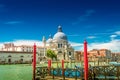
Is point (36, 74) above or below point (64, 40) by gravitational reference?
below

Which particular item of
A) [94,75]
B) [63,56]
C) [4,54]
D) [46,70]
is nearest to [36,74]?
[46,70]

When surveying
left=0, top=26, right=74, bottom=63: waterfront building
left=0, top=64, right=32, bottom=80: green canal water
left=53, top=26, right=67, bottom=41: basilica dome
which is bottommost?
left=0, top=64, right=32, bottom=80: green canal water

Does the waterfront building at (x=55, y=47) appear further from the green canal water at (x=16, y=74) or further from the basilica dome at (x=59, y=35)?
the green canal water at (x=16, y=74)

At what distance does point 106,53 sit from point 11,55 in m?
73.1

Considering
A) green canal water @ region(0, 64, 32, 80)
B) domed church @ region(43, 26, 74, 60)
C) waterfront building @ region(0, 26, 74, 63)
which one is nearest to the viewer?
green canal water @ region(0, 64, 32, 80)

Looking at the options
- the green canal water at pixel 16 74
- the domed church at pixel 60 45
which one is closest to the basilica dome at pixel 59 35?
the domed church at pixel 60 45

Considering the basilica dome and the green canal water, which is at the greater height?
the basilica dome

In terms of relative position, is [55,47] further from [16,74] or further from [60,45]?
[16,74]

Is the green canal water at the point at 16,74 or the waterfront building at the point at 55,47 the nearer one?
the green canal water at the point at 16,74

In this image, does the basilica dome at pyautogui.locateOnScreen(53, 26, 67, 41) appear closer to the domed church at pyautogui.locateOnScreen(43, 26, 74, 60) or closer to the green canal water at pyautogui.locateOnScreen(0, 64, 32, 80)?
the domed church at pyautogui.locateOnScreen(43, 26, 74, 60)

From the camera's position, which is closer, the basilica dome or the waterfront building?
the waterfront building

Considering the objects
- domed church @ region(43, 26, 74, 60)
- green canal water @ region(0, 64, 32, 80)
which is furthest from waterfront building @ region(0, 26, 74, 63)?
green canal water @ region(0, 64, 32, 80)

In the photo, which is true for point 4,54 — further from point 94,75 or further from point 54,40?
point 94,75

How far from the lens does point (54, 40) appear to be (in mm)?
106812
